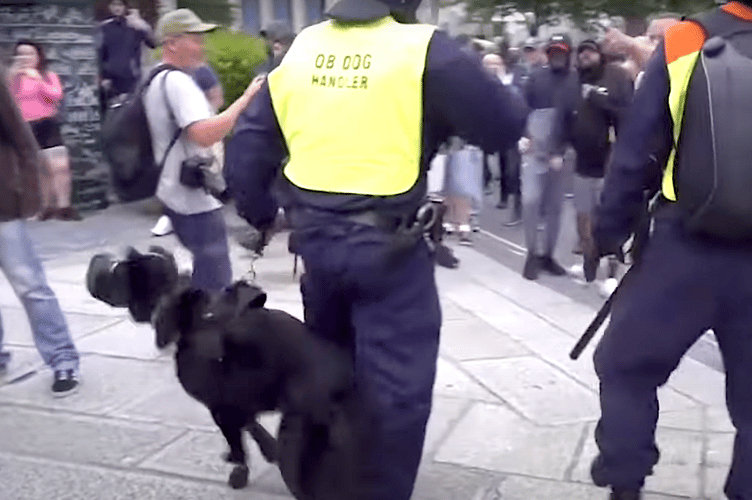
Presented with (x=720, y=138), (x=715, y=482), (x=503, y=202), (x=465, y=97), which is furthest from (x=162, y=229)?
(x=720, y=138)

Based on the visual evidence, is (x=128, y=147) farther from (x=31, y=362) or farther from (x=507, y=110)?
(x=507, y=110)

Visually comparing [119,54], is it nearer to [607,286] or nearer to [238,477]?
[607,286]

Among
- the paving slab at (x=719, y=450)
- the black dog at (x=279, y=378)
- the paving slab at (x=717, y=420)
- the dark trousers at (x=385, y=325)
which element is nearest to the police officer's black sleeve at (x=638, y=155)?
the dark trousers at (x=385, y=325)

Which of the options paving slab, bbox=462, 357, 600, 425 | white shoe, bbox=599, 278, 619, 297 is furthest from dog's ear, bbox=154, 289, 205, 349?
white shoe, bbox=599, 278, 619, 297

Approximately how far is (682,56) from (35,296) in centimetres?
325

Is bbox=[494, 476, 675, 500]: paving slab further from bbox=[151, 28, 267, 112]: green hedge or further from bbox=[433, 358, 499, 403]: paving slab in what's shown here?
bbox=[151, 28, 267, 112]: green hedge

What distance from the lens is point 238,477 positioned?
3.99 metres

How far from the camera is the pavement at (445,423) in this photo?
402 cm

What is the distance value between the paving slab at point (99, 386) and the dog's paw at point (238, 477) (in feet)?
3.53

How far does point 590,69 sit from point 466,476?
176 inches

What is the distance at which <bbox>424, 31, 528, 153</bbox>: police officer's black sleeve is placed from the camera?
299cm

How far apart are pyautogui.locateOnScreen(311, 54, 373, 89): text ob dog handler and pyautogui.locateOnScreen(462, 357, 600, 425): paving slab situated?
7.13 ft

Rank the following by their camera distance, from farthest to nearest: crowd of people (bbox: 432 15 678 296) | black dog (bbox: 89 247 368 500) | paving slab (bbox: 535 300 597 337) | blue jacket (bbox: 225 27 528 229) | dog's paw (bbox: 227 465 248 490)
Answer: crowd of people (bbox: 432 15 678 296), paving slab (bbox: 535 300 597 337), dog's paw (bbox: 227 465 248 490), black dog (bbox: 89 247 368 500), blue jacket (bbox: 225 27 528 229)

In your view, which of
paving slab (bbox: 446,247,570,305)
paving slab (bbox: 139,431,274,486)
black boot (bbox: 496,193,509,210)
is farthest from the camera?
black boot (bbox: 496,193,509,210)
